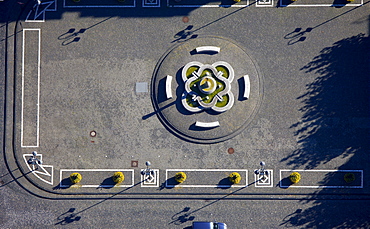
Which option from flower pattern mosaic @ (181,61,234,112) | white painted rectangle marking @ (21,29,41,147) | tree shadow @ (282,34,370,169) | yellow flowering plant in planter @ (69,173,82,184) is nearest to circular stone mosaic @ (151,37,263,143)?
flower pattern mosaic @ (181,61,234,112)

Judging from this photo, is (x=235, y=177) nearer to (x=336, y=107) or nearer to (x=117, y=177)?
(x=117, y=177)

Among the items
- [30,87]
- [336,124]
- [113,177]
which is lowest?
[113,177]

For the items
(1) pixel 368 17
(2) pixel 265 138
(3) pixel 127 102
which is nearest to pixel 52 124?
(3) pixel 127 102

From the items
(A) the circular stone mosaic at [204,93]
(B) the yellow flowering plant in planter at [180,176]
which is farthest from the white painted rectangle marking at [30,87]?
(B) the yellow flowering plant in planter at [180,176]

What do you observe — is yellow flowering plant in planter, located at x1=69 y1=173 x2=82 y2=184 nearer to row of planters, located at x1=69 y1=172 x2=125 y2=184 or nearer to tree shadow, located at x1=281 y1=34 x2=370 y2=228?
row of planters, located at x1=69 y1=172 x2=125 y2=184

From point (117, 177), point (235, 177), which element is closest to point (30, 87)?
point (117, 177)
